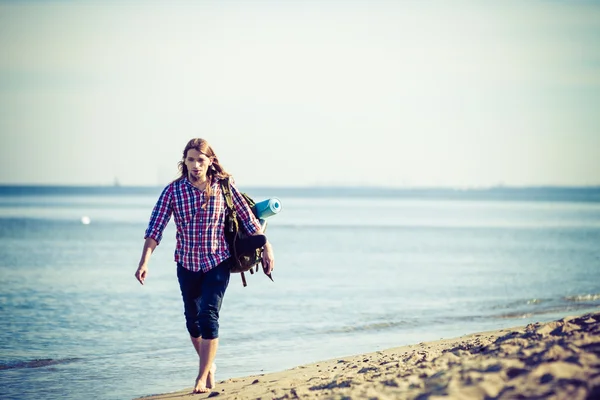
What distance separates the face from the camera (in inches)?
227

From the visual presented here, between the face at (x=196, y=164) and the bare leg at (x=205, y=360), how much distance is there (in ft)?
4.26

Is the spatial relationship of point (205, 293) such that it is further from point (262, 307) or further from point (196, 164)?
point (262, 307)

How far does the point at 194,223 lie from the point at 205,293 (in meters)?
0.55

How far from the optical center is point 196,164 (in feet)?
18.9

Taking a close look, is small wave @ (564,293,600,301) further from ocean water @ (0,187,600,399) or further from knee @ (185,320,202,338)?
knee @ (185,320,202,338)

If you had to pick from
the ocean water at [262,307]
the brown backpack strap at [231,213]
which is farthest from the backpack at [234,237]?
the ocean water at [262,307]

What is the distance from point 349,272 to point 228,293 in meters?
4.87

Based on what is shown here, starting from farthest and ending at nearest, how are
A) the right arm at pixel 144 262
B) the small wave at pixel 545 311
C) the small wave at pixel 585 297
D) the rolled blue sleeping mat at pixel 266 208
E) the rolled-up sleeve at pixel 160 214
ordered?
1. the small wave at pixel 585 297
2. the small wave at pixel 545 311
3. the rolled blue sleeping mat at pixel 266 208
4. the rolled-up sleeve at pixel 160 214
5. the right arm at pixel 144 262

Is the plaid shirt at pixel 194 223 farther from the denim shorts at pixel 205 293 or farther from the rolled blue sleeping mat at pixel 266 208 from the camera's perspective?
the rolled blue sleeping mat at pixel 266 208

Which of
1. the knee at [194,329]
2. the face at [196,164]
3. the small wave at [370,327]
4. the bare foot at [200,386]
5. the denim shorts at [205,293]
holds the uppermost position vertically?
A: the face at [196,164]

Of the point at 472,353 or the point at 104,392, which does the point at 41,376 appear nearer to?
the point at 104,392

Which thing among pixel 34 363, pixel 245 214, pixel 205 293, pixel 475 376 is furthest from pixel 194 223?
pixel 34 363

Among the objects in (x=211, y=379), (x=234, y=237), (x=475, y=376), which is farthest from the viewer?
(x=211, y=379)

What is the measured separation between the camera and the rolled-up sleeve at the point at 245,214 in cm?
594
